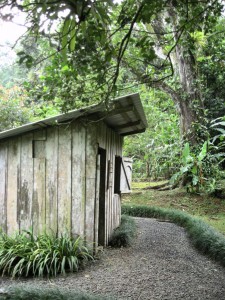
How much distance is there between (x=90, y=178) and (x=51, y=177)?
2.35 ft

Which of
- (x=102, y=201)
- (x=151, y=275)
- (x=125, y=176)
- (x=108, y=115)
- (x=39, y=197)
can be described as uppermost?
(x=108, y=115)

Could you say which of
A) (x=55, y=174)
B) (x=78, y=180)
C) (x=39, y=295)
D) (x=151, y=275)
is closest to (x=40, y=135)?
(x=55, y=174)

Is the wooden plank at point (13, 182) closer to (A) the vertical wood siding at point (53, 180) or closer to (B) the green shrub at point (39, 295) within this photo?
(A) the vertical wood siding at point (53, 180)

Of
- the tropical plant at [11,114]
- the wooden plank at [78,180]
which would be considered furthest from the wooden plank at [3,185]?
the tropical plant at [11,114]

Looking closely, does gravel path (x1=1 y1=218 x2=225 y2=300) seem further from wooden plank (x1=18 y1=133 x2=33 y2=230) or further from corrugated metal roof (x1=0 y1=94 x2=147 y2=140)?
corrugated metal roof (x1=0 y1=94 x2=147 y2=140)

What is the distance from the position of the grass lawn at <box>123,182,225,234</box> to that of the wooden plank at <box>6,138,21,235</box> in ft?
17.5

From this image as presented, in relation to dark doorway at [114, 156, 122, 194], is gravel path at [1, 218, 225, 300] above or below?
below

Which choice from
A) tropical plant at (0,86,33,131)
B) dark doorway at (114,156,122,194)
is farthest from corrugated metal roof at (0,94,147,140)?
tropical plant at (0,86,33,131)

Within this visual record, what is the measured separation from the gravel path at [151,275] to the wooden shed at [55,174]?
0.74m

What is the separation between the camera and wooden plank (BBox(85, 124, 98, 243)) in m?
5.66

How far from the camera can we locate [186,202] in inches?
446

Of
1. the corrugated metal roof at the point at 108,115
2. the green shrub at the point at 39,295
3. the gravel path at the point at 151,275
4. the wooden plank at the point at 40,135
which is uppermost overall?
the corrugated metal roof at the point at 108,115

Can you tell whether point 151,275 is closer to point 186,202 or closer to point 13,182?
point 13,182

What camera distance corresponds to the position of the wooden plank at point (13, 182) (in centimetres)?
602
